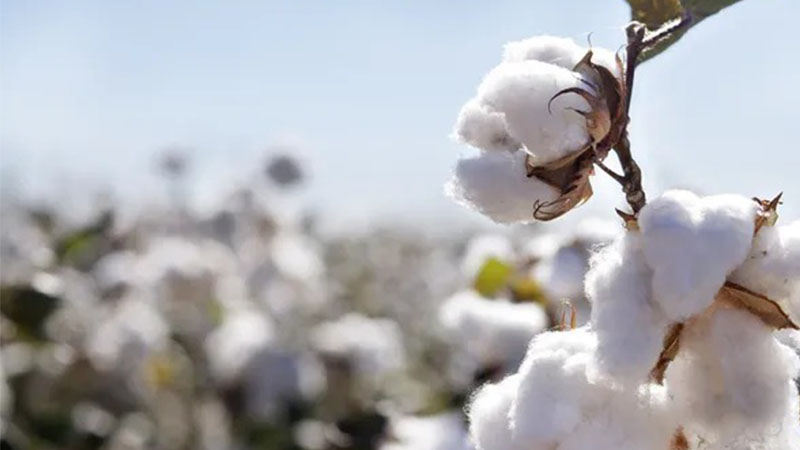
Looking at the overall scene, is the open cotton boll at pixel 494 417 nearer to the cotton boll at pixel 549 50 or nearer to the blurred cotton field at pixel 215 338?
the cotton boll at pixel 549 50

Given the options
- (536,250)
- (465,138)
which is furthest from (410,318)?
(465,138)

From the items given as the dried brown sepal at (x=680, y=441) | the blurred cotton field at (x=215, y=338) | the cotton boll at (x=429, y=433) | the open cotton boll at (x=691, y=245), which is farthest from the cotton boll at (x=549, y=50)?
the blurred cotton field at (x=215, y=338)

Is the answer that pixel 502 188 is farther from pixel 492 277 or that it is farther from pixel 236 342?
pixel 236 342

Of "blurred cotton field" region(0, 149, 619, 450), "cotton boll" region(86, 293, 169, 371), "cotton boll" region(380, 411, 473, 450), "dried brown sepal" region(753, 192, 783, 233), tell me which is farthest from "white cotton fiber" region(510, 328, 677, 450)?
"cotton boll" region(86, 293, 169, 371)

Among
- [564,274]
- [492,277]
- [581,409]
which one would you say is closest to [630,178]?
[581,409]

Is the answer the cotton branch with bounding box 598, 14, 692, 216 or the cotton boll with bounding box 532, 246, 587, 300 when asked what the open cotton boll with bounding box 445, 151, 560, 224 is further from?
the cotton boll with bounding box 532, 246, 587, 300

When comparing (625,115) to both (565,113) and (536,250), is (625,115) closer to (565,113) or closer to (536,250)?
(565,113)
